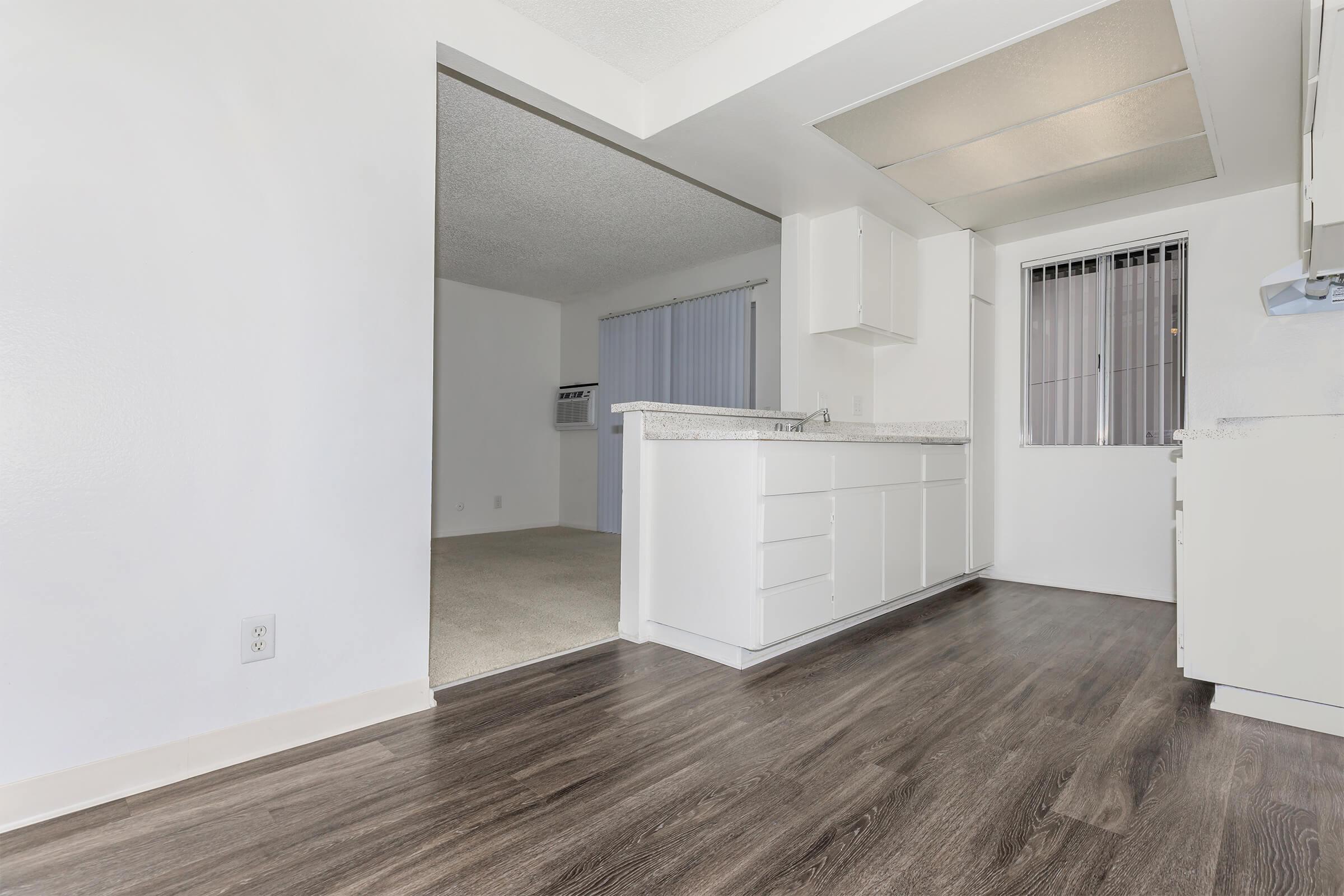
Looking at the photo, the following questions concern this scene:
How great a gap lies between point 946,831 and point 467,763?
1164mm

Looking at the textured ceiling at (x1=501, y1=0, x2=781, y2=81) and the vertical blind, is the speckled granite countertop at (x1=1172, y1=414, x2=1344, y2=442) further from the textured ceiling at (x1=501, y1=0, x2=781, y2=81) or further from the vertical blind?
the vertical blind

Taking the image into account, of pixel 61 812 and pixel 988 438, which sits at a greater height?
pixel 988 438

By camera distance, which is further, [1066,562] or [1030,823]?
[1066,562]

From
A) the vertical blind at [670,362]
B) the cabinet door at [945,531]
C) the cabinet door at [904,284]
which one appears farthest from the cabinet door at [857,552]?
the vertical blind at [670,362]

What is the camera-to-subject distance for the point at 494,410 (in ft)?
21.6

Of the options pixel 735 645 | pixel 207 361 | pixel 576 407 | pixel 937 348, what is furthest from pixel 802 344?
pixel 576 407

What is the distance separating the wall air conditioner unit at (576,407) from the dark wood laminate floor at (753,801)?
14.9ft

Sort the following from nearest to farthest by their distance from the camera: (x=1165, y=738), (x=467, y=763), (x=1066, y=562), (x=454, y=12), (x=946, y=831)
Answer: (x=946, y=831), (x=467, y=763), (x=1165, y=738), (x=454, y=12), (x=1066, y=562)

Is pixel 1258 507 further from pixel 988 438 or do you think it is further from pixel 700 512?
pixel 988 438

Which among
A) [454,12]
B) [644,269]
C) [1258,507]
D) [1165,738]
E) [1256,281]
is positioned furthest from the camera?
[644,269]

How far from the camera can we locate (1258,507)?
204 centimetres

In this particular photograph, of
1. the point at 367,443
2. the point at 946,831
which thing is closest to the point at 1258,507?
the point at 946,831

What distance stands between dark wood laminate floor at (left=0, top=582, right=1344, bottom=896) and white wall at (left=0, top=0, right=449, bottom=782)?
291 mm

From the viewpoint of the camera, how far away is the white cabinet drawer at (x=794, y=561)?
2.48m
